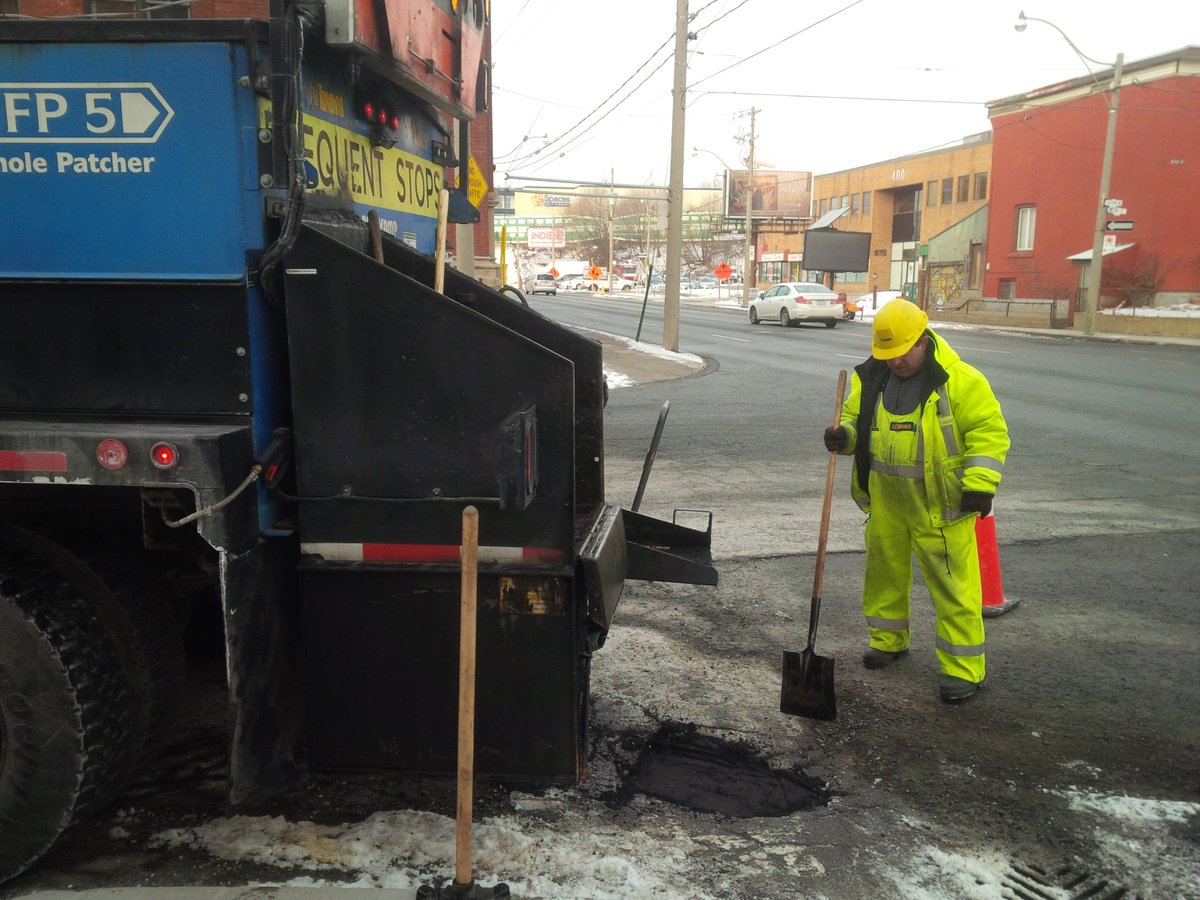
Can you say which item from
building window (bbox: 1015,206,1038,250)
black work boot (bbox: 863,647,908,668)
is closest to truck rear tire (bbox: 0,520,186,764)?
black work boot (bbox: 863,647,908,668)

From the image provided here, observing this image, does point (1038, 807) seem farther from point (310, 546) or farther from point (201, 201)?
Result: point (201, 201)

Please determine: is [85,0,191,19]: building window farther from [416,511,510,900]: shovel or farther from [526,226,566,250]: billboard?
[526,226,566,250]: billboard

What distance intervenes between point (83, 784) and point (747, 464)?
24.2 feet

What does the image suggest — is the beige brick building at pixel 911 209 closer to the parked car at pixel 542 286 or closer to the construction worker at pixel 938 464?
the parked car at pixel 542 286

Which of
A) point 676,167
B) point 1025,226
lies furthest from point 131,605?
point 1025,226

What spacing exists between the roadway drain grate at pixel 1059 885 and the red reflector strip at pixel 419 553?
1609mm

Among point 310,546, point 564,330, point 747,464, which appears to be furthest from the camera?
point 747,464

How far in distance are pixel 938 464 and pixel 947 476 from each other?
63 millimetres

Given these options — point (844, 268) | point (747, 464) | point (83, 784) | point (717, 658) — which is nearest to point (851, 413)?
point (717, 658)

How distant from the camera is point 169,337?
2672 mm

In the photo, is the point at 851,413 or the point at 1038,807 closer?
the point at 1038,807

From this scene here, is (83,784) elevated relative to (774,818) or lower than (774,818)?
elevated

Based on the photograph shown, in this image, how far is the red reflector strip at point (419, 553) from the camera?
9.34 feet

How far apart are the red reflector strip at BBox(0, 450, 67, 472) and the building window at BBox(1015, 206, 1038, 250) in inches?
1609
